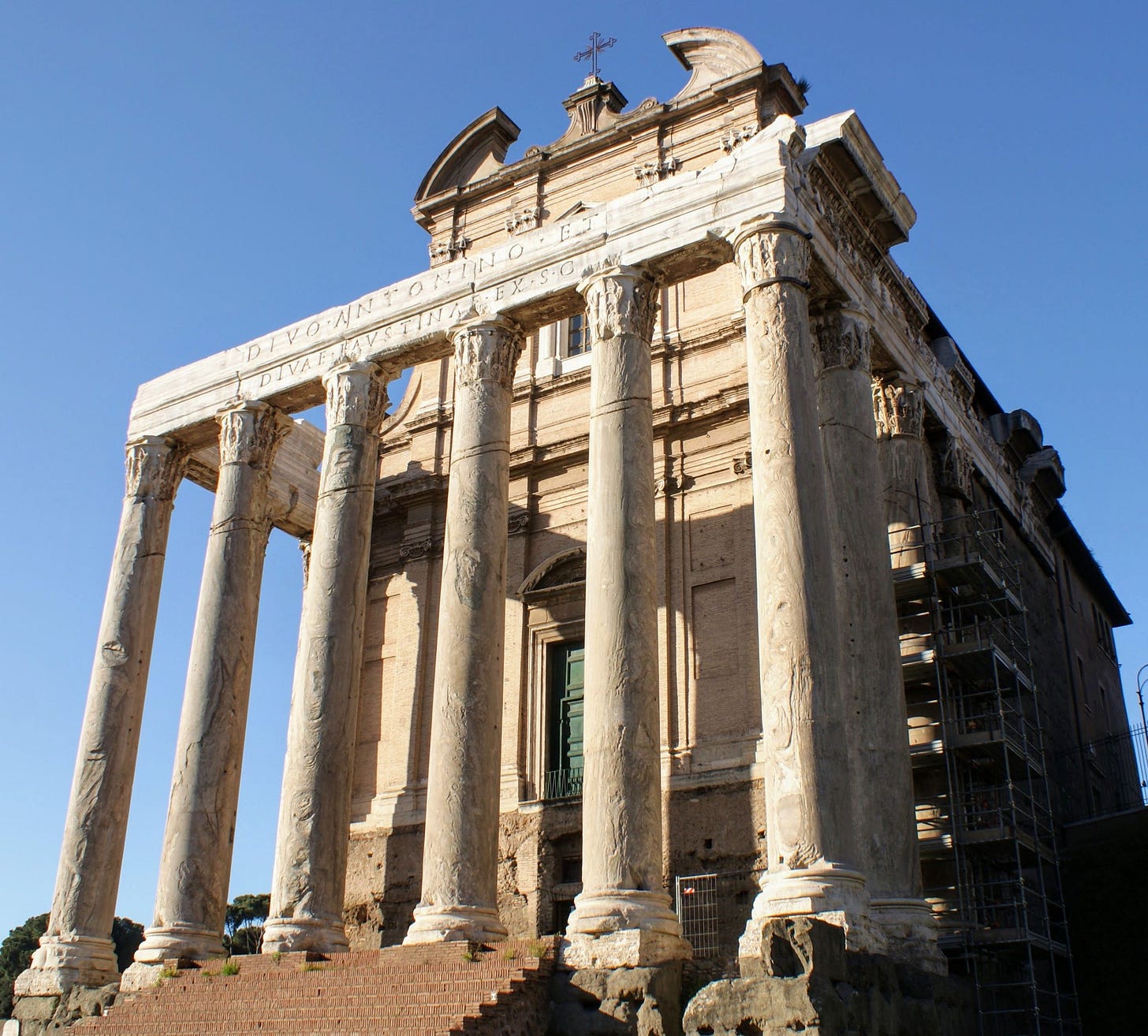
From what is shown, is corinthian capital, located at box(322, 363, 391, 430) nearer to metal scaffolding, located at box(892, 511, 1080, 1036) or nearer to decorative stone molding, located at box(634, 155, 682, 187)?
decorative stone molding, located at box(634, 155, 682, 187)

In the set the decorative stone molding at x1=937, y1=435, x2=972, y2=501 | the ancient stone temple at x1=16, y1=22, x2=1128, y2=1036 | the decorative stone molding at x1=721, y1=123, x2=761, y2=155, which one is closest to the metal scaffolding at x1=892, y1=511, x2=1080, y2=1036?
the ancient stone temple at x1=16, y1=22, x2=1128, y2=1036

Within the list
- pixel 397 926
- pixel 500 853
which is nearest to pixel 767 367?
pixel 500 853

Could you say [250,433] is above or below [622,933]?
above

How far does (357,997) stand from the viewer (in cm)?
1494

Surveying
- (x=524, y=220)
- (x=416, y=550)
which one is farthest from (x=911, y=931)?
(x=524, y=220)

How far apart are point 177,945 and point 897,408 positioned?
1355 cm

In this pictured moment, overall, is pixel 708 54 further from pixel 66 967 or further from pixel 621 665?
pixel 66 967

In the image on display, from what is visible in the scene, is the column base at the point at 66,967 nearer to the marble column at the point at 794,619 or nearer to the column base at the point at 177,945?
the column base at the point at 177,945

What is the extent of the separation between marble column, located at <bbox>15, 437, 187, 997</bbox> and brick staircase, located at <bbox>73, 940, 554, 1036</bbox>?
7.74 feet

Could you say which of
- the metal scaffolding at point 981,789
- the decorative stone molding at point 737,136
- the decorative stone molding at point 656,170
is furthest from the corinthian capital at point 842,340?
the decorative stone molding at point 656,170

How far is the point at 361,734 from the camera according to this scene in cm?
2484

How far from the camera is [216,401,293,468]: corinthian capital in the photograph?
22.0 m

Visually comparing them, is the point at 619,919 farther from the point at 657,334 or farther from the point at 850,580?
the point at 657,334

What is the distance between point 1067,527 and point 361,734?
16.4m
